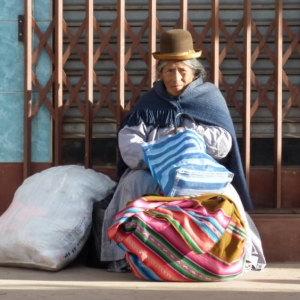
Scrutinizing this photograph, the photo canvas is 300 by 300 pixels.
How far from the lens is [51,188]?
5359mm

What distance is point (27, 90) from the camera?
576cm

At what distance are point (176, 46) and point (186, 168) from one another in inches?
33.6

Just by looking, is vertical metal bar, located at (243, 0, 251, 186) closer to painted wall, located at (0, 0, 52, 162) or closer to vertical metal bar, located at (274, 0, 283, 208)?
vertical metal bar, located at (274, 0, 283, 208)

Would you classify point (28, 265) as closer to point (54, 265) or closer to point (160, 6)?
point (54, 265)

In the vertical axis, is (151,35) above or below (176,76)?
above

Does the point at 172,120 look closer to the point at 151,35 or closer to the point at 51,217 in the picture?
the point at 151,35

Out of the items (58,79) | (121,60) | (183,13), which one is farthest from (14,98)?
(183,13)

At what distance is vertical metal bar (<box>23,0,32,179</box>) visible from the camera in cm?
572

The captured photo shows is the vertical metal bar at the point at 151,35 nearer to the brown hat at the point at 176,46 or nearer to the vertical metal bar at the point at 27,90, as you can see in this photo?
the brown hat at the point at 176,46

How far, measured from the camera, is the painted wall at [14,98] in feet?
19.1

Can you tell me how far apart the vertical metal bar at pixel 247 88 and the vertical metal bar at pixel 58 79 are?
124 cm

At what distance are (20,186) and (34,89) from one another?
718 mm

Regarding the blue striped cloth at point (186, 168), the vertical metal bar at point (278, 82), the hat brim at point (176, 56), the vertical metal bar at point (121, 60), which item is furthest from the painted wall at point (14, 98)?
the vertical metal bar at point (278, 82)

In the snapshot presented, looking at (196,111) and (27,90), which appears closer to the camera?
(196,111)
